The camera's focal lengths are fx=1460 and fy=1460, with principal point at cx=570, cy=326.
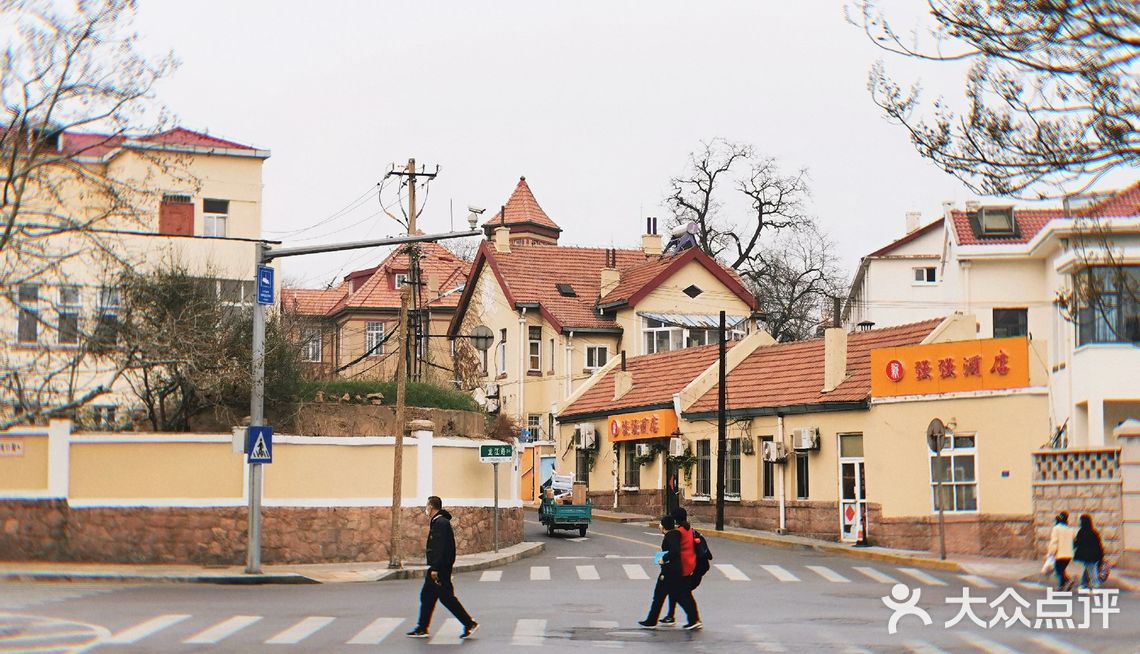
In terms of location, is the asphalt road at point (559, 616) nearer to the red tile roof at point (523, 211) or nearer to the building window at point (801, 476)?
the building window at point (801, 476)

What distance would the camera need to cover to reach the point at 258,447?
88.7 ft

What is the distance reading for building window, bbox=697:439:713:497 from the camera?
4722 centimetres

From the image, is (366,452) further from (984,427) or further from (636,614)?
(984,427)

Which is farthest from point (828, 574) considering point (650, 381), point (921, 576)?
point (650, 381)

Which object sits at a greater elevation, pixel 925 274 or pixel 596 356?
pixel 925 274

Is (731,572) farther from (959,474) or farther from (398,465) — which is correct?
(959,474)

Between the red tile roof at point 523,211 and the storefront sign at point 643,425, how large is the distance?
2653 cm

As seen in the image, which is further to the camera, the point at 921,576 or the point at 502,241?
the point at 502,241

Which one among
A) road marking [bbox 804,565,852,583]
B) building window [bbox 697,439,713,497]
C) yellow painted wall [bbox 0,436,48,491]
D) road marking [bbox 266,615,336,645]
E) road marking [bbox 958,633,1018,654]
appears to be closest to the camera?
road marking [bbox 958,633,1018,654]

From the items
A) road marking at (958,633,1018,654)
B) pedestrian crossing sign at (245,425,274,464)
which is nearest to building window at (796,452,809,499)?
pedestrian crossing sign at (245,425,274,464)

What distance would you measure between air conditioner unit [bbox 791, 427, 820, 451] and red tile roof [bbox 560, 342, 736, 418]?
8.32 meters

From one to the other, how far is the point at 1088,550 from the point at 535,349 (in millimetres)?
38716

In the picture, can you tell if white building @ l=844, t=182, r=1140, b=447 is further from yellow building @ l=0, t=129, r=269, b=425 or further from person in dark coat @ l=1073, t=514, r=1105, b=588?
yellow building @ l=0, t=129, r=269, b=425

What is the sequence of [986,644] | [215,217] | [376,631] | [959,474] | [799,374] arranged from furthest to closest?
[799,374]
[215,217]
[959,474]
[376,631]
[986,644]
